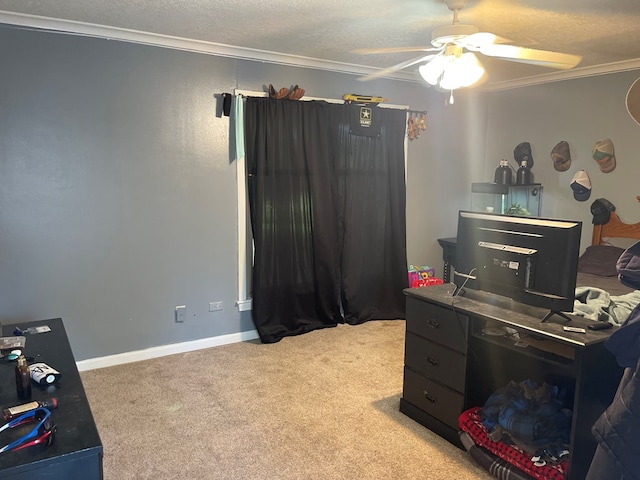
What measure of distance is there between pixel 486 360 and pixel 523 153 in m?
2.98

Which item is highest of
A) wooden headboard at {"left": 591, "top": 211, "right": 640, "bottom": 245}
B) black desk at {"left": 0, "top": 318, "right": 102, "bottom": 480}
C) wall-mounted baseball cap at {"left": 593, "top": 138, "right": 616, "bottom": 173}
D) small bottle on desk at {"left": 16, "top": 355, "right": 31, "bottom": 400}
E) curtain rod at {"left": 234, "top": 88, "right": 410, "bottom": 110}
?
curtain rod at {"left": 234, "top": 88, "right": 410, "bottom": 110}

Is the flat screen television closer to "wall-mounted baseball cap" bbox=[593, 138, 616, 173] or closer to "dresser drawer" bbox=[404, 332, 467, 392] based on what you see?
"dresser drawer" bbox=[404, 332, 467, 392]

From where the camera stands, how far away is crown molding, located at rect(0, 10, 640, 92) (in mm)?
3049

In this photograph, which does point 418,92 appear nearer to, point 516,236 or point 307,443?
point 516,236

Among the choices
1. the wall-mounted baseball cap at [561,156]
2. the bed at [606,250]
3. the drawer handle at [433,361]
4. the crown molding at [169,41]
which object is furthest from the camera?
the wall-mounted baseball cap at [561,156]

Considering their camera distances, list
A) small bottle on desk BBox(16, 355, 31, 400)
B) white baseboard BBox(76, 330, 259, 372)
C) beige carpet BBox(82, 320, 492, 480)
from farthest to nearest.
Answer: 1. white baseboard BBox(76, 330, 259, 372)
2. beige carpet BBox(82, 320, 492, 480)
3. small bottle on desk BBox(16, 355, 31, 400)

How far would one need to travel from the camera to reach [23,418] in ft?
5.22

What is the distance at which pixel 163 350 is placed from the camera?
3.72 m

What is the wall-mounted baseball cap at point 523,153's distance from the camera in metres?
4.88

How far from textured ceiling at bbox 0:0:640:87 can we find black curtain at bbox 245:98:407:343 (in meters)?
0.67

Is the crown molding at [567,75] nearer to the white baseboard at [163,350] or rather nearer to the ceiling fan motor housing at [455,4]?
the ceiling fan motor housing at [455,4]

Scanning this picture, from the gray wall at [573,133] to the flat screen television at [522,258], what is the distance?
2357 millimetres

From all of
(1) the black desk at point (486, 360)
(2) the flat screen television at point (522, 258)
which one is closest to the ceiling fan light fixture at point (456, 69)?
(2) the flat screen television at point (522, 258)

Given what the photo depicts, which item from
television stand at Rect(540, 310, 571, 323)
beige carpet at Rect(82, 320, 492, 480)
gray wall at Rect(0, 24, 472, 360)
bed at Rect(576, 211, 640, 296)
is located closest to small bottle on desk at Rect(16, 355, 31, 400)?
beige carpet at Rect(82, 320, 492, 480)
